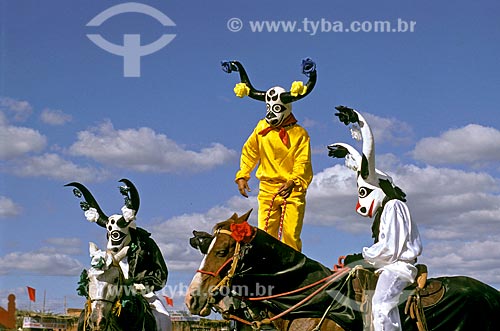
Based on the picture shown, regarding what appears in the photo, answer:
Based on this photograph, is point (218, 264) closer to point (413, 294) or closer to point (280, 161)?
point (413, 294)

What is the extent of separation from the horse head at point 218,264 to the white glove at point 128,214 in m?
3.20

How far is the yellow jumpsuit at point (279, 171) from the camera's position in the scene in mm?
10230

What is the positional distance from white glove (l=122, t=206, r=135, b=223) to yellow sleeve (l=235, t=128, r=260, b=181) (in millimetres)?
1781

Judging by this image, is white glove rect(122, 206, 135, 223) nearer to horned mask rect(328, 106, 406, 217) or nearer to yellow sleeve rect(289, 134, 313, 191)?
yellow sleeve rect(289, 134, 313, 191)

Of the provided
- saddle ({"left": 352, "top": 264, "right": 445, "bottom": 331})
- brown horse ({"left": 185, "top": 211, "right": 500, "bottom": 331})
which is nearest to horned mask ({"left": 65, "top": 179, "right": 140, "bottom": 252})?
brown horse ({"left": 185, "top": 211, "right": 500, "bottom": 331})

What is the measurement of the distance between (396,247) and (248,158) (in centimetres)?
299

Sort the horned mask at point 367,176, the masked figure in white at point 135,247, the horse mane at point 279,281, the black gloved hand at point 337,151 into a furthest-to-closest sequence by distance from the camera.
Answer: the masked figure in white at point 135,247, the black gloved hand at point 337,151, the horned mask at point 367,176, the horse mane at point 279,281

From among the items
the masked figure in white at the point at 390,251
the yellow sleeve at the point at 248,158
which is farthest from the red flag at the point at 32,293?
the masked figure in white at the point at 390,251

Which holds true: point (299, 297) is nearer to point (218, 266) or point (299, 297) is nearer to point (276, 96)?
point (218, 266)

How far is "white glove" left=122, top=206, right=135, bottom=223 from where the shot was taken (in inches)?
459

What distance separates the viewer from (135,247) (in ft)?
38.5

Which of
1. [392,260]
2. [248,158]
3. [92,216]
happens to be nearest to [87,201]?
[92,216]

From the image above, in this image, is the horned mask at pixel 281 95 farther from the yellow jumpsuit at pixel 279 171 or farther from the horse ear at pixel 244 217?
the horse ear at pixel 244 217

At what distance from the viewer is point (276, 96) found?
10.8 m
